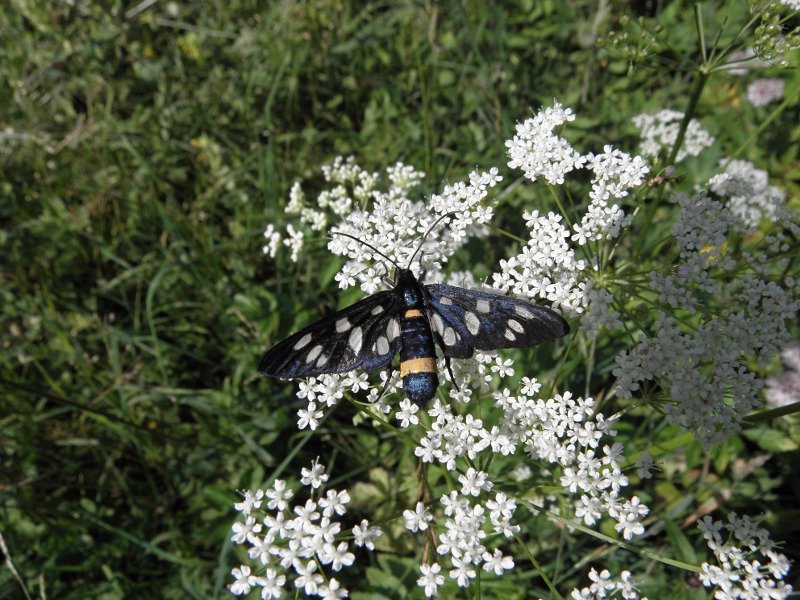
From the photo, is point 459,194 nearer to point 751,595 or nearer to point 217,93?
point 751,595

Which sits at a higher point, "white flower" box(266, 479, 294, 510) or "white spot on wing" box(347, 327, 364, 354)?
"white spot on wing" box(347, 327, 364, 354)

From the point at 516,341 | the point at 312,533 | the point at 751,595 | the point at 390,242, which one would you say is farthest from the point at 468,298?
the point at 751,595

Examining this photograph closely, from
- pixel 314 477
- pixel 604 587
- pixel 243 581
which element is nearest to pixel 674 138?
pixel 604 587

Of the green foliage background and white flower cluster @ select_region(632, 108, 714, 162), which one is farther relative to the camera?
white flower cluster @ select_region(632, 108, 714, 162)

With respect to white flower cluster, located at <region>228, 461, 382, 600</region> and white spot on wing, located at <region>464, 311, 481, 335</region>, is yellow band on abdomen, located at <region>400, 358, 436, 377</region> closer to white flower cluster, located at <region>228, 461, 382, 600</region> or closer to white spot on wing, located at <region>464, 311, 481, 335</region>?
white spot on wing, located at <region>464, 311, 481, 335</region>

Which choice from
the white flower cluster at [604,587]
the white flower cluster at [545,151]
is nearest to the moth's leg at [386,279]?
the white flower cluster at [545,151]

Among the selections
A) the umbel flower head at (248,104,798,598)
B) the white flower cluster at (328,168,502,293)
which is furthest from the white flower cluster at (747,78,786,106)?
the white flower cluster at (328,168,502,293)

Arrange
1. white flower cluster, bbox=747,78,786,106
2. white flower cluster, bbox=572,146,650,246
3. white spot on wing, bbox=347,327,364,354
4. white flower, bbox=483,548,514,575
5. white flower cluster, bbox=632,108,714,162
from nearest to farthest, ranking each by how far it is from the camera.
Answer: white flower, bbox=483,548,514,575, white spot on wing, bbox=347,327,364,354, white flower cluster, bbox=572,146,650,246, white flower cluster, bbox=632,108,714,162, white flower cluster, bbox=747,78,786,106

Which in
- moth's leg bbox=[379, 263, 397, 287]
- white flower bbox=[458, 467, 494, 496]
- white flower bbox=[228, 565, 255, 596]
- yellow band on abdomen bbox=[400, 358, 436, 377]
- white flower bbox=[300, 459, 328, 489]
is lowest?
white flower bbox=[228, 565, 255, 596]
